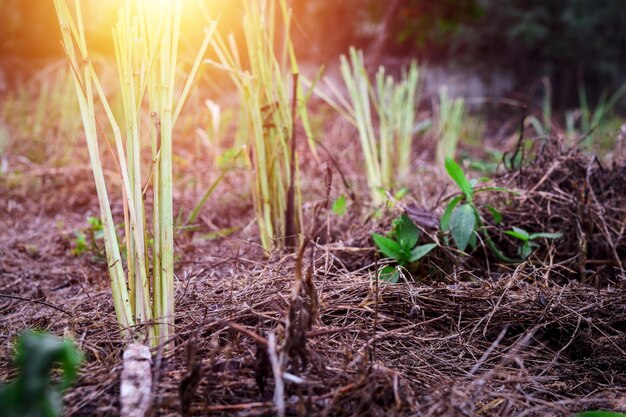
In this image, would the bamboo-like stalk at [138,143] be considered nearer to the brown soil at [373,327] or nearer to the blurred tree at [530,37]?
the brown soil at [373,327]

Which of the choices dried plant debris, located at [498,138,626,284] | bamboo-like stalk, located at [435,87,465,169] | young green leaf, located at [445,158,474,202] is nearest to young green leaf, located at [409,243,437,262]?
young green leaf, located at [445,158,474,202]

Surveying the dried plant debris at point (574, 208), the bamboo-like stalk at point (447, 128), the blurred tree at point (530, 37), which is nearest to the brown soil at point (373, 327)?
the dried plant debris at point (574, 208)

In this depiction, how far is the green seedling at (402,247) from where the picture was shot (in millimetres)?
1120

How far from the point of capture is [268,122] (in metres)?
1.38

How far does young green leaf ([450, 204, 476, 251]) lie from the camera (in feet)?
3.75

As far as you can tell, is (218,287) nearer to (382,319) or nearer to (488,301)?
(382,319)

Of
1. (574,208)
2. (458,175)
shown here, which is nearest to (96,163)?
(458,175)

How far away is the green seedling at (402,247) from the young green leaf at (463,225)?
6 centimetres

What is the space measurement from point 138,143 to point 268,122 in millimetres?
624

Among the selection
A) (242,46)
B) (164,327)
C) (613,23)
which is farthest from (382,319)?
(613,23)

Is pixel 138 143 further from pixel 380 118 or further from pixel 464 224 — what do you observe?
pixel 380 118

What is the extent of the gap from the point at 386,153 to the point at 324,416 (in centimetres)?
188

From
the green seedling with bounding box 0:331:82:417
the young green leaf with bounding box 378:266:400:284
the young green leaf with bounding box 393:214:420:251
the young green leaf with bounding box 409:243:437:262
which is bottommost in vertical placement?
the young green leaf with bounding box 378:266:400:284

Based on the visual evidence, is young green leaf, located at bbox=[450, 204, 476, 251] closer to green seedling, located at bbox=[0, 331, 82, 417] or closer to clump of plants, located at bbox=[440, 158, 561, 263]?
clump of plants, located at bbox=[440, 158, 561, 263]
